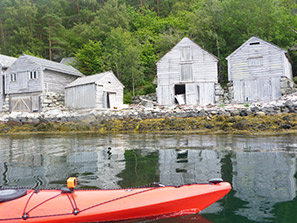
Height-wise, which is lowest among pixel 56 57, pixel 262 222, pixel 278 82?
pixel 262 222

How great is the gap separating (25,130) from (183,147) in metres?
15.7

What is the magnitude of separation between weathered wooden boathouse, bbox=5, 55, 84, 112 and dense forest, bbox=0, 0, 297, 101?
22.8 ft

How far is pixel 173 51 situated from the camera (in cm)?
2752

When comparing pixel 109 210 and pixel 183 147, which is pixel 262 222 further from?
pixel 183 147

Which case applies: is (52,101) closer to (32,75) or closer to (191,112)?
(32,75)

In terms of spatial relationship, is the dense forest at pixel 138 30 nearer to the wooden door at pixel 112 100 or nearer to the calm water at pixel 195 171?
the wooden door at pixel 112 100

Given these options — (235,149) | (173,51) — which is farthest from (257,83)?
(235,149)

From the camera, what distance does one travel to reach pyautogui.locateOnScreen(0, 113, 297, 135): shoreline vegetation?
14152 millimetres

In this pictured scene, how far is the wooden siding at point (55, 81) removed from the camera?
2903 cm

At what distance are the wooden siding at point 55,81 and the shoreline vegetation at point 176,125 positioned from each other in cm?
838

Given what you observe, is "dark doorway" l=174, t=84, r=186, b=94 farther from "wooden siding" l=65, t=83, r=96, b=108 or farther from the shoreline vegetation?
the shoreline vegetation

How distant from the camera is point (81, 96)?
2706 cm

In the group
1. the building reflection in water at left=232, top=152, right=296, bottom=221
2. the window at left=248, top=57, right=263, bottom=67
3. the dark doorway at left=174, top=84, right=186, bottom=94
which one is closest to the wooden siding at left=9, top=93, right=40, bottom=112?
the dark doorway at left=174, top=84, right=186, bottom=94

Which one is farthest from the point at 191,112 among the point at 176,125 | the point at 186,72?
the point at 186,72
